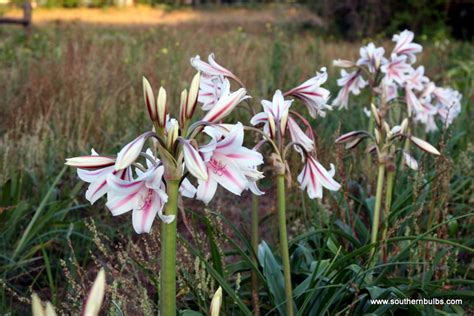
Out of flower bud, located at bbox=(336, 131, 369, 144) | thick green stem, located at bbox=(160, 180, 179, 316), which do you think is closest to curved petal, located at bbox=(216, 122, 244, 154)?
thick green stem, located at bbox=(160, 180, 179, 316)

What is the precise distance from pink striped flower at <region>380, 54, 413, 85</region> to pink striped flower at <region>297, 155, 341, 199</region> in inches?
65.5

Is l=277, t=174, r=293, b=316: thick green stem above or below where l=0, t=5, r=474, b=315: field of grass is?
above

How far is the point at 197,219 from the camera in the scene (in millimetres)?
3965

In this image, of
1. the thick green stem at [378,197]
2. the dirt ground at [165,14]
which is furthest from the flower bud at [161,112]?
the dirt ground at [165,14]

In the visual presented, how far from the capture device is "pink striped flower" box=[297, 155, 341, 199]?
Result: 6.30 ft

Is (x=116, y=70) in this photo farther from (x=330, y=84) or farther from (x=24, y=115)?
(x=330, y=84)

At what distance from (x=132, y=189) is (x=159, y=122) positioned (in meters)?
0.15

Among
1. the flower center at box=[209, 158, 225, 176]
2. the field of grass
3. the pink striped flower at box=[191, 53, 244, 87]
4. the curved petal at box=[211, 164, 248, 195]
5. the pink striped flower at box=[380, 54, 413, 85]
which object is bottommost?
the field of grass

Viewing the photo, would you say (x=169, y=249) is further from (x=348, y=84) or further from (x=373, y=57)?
(x=373, y=57)

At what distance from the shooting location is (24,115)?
15.8 ft

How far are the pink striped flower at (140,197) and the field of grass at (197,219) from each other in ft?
0.97

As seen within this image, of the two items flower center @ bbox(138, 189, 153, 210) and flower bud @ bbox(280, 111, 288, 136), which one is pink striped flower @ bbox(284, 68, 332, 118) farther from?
flower center @ bbox(138, 189, 153, 210)

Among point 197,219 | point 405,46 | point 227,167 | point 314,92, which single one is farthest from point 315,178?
point 197,219

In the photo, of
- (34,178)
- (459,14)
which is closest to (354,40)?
(459,14)
